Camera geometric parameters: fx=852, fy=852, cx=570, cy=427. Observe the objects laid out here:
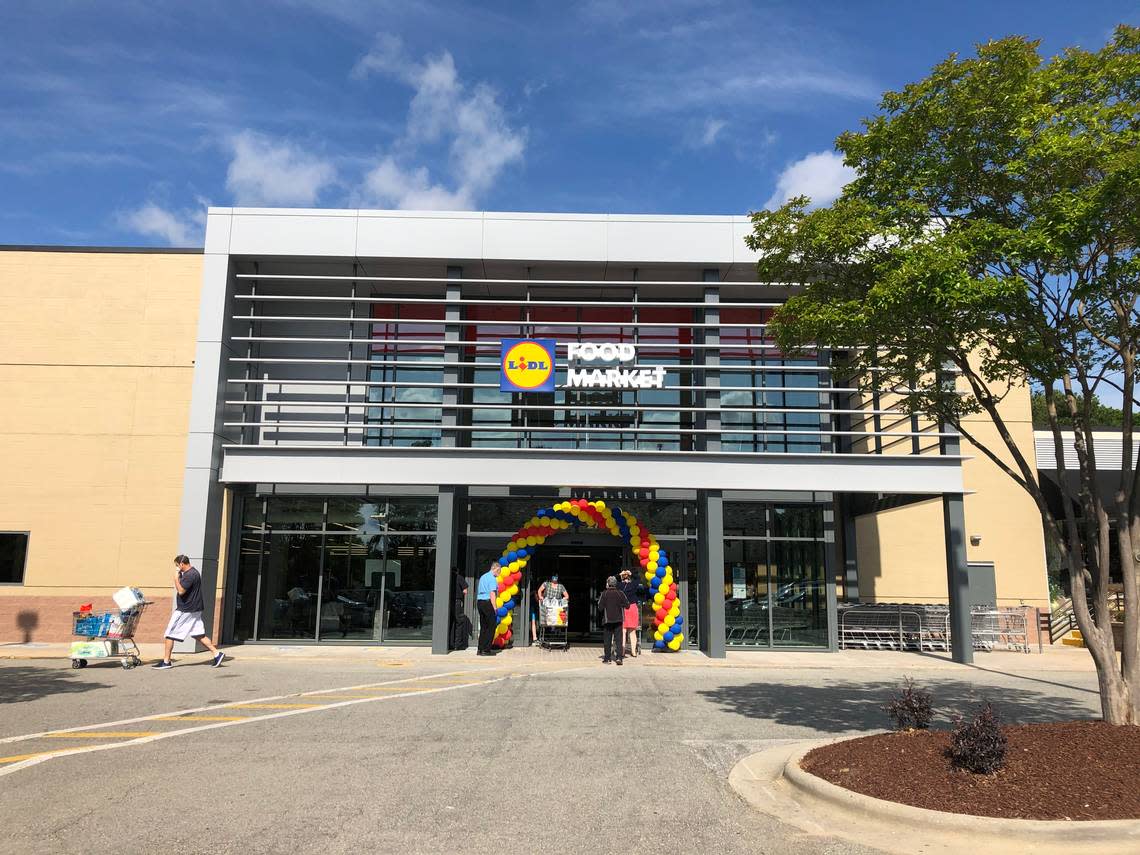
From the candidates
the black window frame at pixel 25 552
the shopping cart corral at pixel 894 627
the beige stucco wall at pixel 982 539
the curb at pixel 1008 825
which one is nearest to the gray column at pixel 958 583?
the shopping cart corral at pixel 894 627

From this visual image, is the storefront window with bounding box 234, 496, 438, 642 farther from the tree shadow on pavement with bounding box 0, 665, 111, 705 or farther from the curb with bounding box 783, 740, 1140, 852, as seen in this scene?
the curb with bounding box 783, 740, 1140, 852

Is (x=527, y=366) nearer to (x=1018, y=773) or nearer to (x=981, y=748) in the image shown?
(x=981, y=748)

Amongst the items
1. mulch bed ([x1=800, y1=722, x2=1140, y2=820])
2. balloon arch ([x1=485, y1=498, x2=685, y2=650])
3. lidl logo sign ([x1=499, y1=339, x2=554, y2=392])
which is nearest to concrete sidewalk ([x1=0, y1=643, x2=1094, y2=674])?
balloon arch ([x1=485, y1=498, x2=685, y2=650])

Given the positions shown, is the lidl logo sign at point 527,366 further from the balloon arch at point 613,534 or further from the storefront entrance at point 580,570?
the storefront entrance at point 580,570

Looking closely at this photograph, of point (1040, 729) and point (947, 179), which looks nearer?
point (1040, 729)

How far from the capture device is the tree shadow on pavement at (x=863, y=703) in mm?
10156

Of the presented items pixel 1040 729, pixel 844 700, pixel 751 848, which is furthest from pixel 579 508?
pixel 751 848

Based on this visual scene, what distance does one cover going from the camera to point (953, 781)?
625cm

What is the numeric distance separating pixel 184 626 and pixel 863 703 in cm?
1117

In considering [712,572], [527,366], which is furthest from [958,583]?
[527,366]

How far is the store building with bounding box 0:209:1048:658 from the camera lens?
17.9 m

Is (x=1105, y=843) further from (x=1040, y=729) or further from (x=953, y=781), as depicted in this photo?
(x=1040, y=729)

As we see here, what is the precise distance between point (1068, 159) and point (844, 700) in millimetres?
7336

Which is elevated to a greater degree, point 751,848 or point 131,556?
point 131,556
